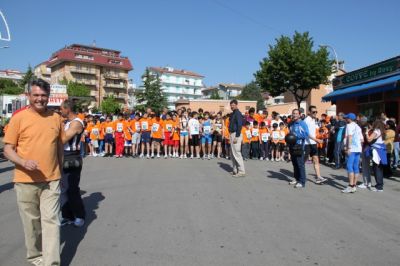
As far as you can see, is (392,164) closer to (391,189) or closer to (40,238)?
(391,189)

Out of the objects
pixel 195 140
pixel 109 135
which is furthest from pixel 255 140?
pixel 109 135

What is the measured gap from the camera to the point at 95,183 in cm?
896

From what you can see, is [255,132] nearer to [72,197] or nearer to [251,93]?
[72,197]

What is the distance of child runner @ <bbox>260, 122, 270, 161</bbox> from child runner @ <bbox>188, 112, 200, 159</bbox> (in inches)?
103

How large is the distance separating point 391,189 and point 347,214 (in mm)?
3459

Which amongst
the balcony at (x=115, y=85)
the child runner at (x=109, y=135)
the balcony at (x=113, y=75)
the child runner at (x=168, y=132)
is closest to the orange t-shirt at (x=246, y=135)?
the child runner at (x=168, y=132)

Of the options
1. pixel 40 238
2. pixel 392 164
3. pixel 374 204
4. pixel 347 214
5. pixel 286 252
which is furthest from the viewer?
pixel 392 164

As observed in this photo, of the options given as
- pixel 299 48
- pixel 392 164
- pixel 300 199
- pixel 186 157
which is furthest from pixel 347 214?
pixel 299 48

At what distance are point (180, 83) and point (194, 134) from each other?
384ft

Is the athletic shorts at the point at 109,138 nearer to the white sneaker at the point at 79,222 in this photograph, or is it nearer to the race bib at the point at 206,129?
the race bib at the point at 206,129

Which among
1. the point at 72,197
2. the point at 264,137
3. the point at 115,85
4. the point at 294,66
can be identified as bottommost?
the point at 72,197

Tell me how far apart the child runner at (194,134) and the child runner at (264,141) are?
2614mm

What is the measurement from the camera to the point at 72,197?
5.43 m

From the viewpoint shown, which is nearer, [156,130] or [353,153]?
[353,153]
